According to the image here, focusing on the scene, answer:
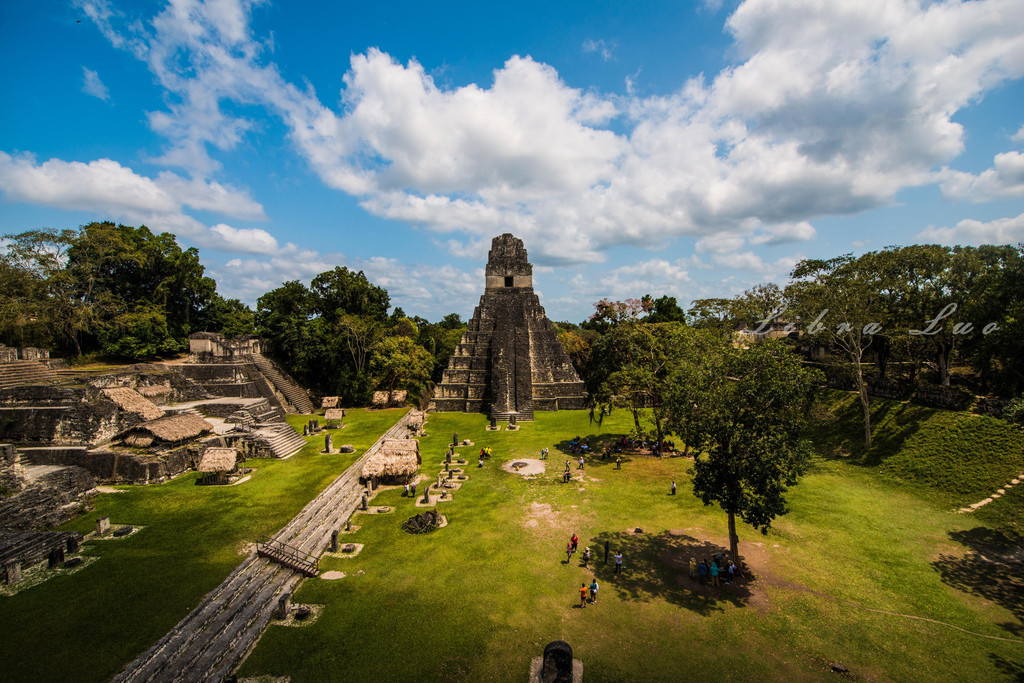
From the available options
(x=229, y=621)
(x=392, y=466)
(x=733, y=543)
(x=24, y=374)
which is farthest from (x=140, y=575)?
(x=24, y=374)

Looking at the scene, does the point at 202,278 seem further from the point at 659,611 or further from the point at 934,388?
the point at 934,388

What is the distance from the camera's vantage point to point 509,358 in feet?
130

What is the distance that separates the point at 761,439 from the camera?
1324cm


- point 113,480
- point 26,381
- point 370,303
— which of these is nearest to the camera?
point 113,480

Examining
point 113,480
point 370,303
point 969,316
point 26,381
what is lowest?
point 113,480

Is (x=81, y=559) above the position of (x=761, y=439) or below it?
below

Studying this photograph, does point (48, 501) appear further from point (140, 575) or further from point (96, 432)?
point (140, 575)

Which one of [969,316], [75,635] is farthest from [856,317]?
[75,635]

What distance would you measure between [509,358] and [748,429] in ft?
89.6

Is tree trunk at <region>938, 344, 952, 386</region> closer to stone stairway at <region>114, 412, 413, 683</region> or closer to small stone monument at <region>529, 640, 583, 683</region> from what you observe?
small stone monument at <region>529, 640, 583, 683</region>

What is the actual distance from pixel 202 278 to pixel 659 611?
4803 centimetres

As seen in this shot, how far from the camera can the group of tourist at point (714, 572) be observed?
13.7 metres

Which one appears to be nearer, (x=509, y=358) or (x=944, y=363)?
(x=944, y=363)

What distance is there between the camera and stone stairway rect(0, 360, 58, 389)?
2369 cm
